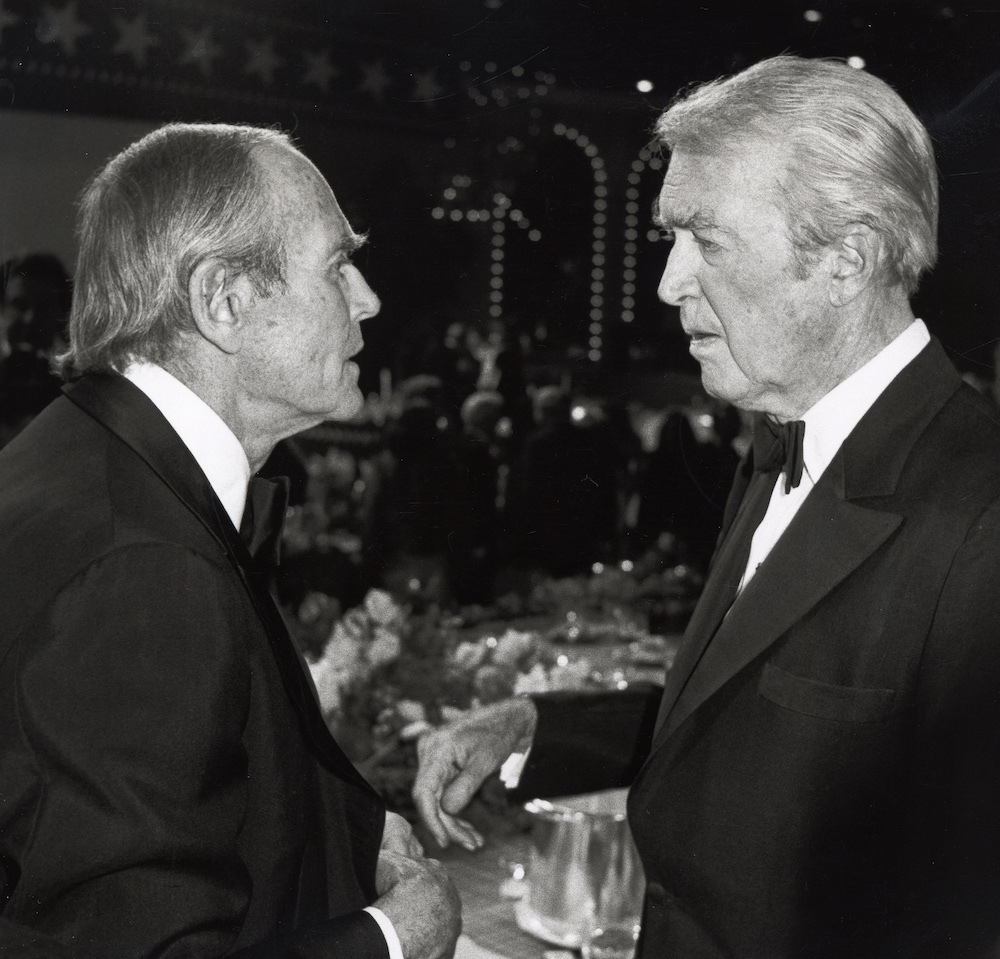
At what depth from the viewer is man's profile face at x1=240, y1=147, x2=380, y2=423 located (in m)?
1.35

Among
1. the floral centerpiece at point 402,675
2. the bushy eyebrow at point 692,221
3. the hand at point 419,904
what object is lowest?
the hand at point 419,904

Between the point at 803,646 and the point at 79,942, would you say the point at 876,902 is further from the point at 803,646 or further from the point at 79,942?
the point at 79,942

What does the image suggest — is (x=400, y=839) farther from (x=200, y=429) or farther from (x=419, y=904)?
(x=200, y=429)

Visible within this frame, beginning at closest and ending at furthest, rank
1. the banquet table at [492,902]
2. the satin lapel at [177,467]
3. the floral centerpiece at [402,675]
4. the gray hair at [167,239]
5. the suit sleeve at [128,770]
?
1. the suit sleeve at [128,770]
2. the satin lapel at [177,467]
3. the gray hair at [167,239]
4. the banquet table at [492,902]
5. the floral centerpiece at [402,675]

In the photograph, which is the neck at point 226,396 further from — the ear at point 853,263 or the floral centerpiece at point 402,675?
the ear at point 853,263

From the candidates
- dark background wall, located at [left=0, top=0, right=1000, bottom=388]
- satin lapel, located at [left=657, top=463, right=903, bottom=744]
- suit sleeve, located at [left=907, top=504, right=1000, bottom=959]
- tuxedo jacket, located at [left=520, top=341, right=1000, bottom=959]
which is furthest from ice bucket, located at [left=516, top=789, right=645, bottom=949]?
dark background wall, located at [left=0, top=0, right=1000, bottom=388]

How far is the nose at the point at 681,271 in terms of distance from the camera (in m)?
1.46

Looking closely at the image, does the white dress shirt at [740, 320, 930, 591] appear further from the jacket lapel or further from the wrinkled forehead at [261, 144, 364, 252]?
the wrinkled forehead at [261, 144, 364, 252]

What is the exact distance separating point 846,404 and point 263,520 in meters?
0.88

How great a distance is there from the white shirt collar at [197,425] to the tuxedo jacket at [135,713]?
0.04 m

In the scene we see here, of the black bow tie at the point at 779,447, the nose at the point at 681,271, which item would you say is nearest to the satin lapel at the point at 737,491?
the black bow tie at the point at 779,447

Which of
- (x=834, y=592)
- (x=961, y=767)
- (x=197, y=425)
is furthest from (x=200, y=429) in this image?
(x=961, y=767)

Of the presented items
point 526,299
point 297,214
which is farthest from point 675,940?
point 297,214

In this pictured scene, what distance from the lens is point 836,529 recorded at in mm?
1326
